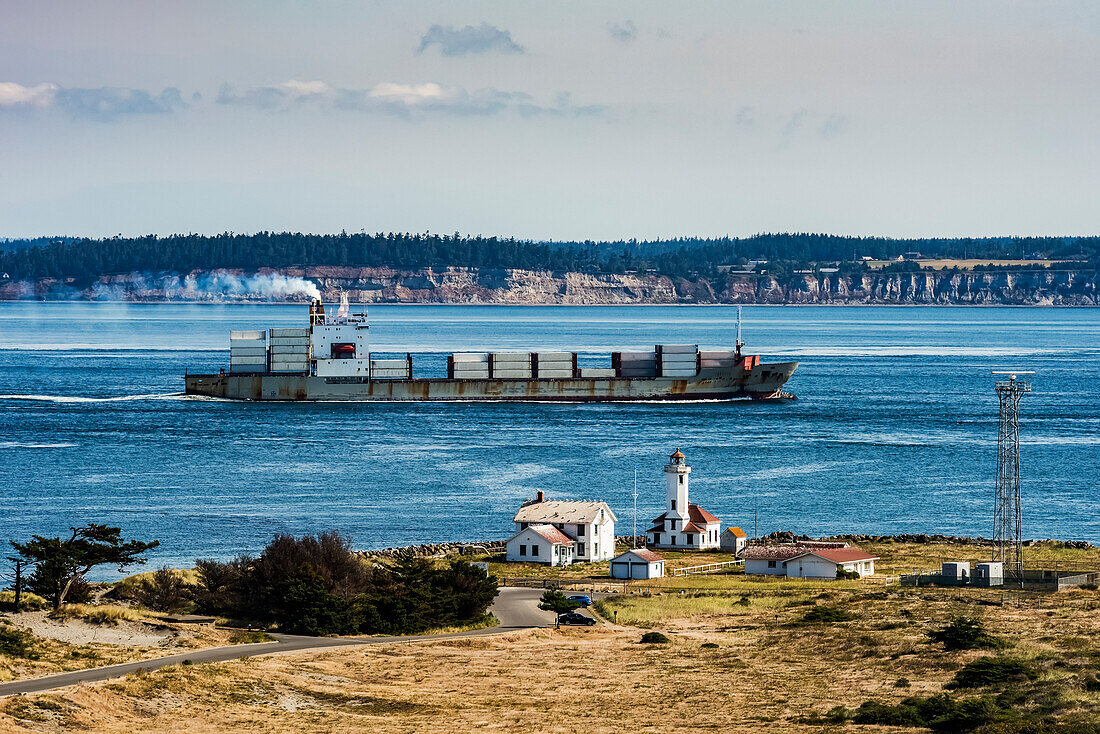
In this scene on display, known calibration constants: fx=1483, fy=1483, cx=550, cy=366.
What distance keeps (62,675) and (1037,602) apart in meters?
26.2

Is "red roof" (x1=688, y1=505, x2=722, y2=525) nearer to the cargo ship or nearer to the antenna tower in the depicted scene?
the antenna tower

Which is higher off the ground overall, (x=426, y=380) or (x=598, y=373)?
(x=598, y=373)

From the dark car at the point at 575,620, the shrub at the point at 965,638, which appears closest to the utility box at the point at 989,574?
the shrub at the point at 965,638

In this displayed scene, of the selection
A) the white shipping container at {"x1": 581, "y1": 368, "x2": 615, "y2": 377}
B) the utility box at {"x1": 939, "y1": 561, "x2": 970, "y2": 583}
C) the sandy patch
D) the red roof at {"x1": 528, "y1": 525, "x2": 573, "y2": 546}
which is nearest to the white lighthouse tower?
the red roof at {"x1": 528, "y1": 525, "x2": 573, "y2": 546}

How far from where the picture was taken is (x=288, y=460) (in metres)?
82.9

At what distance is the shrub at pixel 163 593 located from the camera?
40469 millimetres

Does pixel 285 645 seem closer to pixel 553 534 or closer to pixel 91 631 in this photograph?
pixel 91 631

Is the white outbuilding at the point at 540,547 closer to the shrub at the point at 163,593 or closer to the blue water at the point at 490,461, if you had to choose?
the blue water at the point at 490,461

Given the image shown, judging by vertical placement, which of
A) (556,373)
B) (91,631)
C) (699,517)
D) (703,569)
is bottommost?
(703,569)

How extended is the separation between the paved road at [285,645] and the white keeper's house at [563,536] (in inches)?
240

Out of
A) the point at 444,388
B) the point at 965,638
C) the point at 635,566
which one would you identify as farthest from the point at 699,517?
the point at 444,388

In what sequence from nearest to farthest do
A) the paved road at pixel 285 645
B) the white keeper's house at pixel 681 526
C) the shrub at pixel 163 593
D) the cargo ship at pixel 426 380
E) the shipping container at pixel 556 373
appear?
the paved road at pixel 285 645
the shrub at pixel 163 593
the white keeper's house at pixel 681 526
the cargo ship at pixel 426 380
the shipping container at pixel 556 373

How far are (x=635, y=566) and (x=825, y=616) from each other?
9995 millimetres

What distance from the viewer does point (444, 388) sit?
119 m
